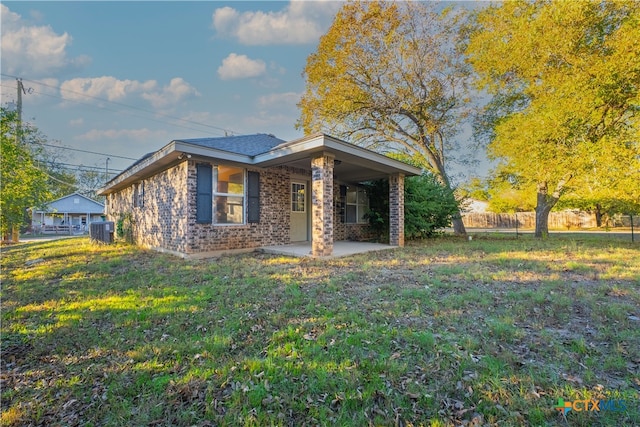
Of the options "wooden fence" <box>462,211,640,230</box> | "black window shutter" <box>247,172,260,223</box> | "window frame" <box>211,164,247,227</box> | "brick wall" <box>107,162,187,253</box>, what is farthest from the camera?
"wooden fence" <box>462,211,640,230</box>

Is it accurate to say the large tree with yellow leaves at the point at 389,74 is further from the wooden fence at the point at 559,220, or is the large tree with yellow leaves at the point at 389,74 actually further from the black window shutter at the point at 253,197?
the wooden fence at the point at 559,220

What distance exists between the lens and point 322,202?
21.9ft

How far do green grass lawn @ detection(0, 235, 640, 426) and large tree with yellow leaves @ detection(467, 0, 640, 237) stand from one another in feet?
18.1

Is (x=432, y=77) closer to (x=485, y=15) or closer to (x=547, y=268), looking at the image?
(x=485, y=15)

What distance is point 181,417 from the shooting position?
1744 millimetres

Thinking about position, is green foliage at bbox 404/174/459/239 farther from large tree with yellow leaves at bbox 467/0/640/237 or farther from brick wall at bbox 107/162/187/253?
brick wall at bbox 107/162/187/253

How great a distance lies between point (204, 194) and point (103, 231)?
659 centimetres

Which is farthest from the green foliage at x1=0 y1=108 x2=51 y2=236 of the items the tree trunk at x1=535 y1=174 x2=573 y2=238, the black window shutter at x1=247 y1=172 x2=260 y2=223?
the tree trunk at x1=535 y1=174 x2=573 y2=238

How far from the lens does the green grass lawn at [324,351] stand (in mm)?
1773

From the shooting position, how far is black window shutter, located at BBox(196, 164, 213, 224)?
6.95m

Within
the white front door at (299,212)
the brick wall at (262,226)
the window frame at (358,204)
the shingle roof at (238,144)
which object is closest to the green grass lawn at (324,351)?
the brick wall at (262,226)

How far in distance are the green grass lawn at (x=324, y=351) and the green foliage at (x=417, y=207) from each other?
19.8 feet

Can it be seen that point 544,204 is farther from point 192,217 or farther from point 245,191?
point 192,217

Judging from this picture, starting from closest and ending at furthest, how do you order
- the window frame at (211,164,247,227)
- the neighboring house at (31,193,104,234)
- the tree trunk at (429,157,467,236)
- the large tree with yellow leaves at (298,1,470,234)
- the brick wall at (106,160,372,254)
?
the brick wall at (106,160,372,254) < the window frame at (211,164,247,227) < the large tree with yellow leaves at (298,1,470,234) < the tree trunk at (429,157,467,236) < the neighboring house at (31,193,104,234)
